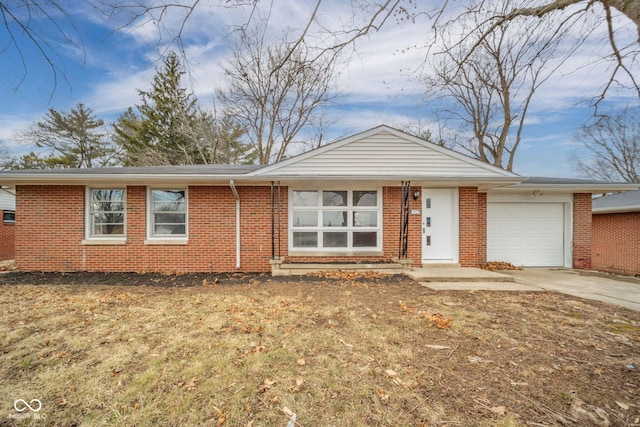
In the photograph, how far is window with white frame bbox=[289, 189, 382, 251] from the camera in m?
8.10

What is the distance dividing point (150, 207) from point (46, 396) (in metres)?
6.36

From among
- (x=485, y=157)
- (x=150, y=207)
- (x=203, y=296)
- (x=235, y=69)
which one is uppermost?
(x=235, y=69)

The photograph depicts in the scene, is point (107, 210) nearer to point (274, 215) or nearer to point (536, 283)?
point (274, 215)

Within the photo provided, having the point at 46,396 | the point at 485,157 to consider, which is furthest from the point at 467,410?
the point at 485,157

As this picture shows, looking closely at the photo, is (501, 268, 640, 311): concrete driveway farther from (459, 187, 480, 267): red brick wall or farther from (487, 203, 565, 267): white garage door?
(459, 187, 480, 267): red brick wall

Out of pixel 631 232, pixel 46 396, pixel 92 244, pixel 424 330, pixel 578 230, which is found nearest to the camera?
pixel 46 396

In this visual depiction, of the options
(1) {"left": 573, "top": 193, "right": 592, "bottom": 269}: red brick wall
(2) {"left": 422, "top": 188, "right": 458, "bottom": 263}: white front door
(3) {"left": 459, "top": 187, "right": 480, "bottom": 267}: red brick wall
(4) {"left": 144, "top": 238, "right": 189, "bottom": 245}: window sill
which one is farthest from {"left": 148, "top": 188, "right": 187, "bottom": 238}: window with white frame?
(1) {"left": 573, "top": 193, "right": 592, "bottom": 269}: red brick wall

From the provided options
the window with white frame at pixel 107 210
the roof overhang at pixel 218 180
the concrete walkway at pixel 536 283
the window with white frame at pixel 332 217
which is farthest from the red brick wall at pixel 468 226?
the window with white frame at pixel 107 210

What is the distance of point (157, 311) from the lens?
14.8 feet

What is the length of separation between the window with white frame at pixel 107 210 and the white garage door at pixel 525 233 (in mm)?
11559

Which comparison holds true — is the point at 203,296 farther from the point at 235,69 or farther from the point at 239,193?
the point at 235,69

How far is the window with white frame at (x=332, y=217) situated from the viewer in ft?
26.6

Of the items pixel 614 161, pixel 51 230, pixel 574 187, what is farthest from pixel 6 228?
pixel 614 161

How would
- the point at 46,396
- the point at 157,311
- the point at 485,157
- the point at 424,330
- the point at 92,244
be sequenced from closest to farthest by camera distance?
the point at 46,396 < the point at 424,330 < the point at 157,311 < the point at 92,244 < the point at 485,157
